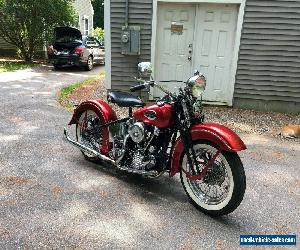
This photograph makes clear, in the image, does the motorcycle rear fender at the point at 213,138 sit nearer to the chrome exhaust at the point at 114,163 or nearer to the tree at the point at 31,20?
the chrome exhaust at the point at 114,163

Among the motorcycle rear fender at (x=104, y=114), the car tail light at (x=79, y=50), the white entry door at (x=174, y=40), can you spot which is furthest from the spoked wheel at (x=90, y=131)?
the car tail light at (x=79, y=50)

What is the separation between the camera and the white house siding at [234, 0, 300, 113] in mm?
7531

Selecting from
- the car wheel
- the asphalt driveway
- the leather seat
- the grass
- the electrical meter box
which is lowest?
the grass

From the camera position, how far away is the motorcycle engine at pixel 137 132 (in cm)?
376

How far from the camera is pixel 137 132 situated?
380 centimetres

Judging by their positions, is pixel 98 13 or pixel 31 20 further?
pixel 98 13

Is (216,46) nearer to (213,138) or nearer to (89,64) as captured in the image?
(213,138)

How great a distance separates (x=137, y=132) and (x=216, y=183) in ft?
3.44

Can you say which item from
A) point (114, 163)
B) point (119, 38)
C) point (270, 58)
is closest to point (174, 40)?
point (119, 38)

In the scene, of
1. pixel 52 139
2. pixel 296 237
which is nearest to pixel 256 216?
pixel 296 237

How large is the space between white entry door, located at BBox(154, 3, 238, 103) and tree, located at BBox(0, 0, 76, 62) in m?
9.48

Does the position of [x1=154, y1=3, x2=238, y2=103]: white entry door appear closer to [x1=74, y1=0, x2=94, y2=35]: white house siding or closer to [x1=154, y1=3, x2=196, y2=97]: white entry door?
[x1=154, y1=3, x2=196, y2=97]: white entry door

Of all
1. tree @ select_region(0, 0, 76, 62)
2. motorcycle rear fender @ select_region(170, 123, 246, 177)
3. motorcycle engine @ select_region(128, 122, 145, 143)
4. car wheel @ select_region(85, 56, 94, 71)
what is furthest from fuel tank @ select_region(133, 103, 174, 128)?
tree @ select_region(0, 0, 76, 62)

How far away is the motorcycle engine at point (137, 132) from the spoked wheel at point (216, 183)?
1.85 ft
